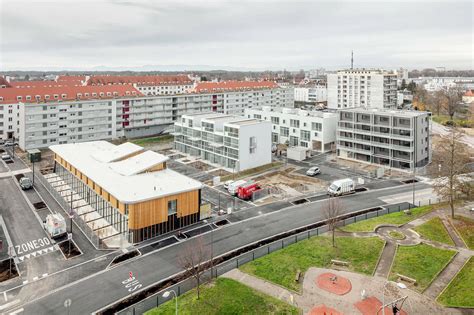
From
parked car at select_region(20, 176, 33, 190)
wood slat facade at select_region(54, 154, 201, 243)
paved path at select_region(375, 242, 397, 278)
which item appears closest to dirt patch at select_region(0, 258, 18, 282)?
wood slat facade at select_region(54, 154, 201, 243)

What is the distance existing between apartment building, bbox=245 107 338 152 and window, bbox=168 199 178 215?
51714mm

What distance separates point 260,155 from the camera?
252 ft

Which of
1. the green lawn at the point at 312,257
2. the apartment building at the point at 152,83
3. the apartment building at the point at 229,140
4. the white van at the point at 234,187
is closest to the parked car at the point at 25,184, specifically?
the white van at the point at 234,187

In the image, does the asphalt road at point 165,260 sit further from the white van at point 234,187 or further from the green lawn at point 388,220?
the white van at point 234,187

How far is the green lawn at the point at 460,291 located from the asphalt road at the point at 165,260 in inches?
707

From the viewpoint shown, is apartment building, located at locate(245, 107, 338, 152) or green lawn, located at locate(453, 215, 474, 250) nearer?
green lawn, located at locate(453, 215, 474, 250)

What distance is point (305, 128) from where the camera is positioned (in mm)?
90375

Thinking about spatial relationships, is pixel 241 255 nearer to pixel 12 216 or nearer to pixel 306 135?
pixel 12 216

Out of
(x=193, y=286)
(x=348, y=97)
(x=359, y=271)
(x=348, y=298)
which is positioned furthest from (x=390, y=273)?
(x=348, y=97)

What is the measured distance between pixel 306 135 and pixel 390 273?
58559mm

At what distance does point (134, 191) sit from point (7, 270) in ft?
50.8

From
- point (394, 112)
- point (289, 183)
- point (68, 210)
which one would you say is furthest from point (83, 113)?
point (394, 112)

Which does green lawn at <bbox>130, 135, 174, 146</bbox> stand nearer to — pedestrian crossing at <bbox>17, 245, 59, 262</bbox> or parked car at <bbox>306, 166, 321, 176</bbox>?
parked car at <bbox>306, 166, 321, 176</bbox>

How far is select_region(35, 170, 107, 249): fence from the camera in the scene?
42072mm
